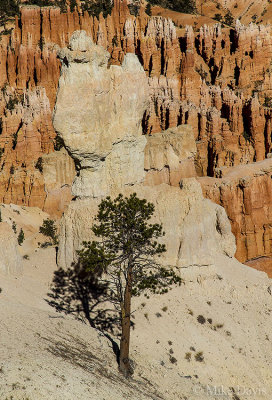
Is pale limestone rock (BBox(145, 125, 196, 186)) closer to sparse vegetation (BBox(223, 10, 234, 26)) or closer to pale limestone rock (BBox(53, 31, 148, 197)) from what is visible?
pale limestone rock (BBox(53, 31, 148, 197))

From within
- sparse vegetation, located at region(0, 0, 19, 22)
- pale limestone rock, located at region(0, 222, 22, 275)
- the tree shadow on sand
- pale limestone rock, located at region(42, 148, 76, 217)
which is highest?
sparse vegetation, located at region(0, 0, 19, 22)

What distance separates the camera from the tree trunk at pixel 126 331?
19.8 m

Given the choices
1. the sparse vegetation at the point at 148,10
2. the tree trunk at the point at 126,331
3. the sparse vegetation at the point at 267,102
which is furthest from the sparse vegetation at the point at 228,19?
the tree trunk at the point at 126,331

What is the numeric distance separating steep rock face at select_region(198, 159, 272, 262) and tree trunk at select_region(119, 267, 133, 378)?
2994cm

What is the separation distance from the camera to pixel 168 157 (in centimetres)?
5475

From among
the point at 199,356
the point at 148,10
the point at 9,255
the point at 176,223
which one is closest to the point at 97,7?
the point at 148,10

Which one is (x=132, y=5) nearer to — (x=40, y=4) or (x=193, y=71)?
(x=40, y=4)

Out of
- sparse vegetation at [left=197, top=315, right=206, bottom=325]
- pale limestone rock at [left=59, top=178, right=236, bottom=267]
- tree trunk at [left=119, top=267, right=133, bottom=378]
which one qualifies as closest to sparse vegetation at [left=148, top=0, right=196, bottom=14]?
pale limestone rock at [left=59, top=178, right=236, bottom=267]

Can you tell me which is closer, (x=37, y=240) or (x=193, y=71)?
(x=37, y=240)

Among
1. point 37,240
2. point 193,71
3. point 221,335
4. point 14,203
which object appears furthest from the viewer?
point 193,71

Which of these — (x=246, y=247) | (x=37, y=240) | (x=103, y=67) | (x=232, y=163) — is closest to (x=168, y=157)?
(x=232, y=163)

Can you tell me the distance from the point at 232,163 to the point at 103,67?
1283 inches

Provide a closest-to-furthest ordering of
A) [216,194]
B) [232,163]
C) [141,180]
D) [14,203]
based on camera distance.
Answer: [141,180]
[216,194]
[14,203]
[232,163]

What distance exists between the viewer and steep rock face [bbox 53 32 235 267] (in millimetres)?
26594
